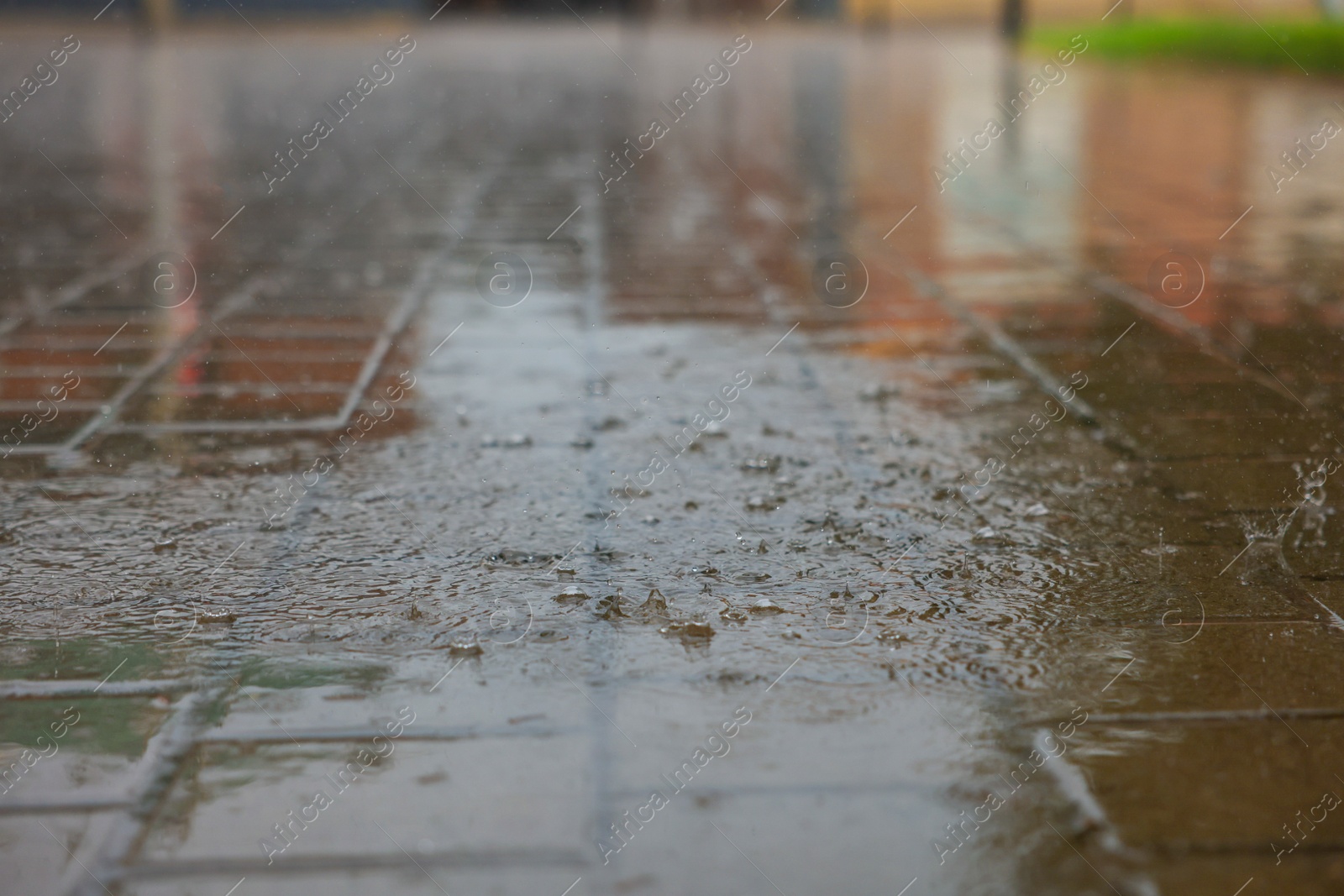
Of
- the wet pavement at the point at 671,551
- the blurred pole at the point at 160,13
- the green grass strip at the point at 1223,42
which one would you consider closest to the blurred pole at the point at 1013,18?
the green grass strip at the point at 1223,42

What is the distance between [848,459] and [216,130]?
9.32 metres

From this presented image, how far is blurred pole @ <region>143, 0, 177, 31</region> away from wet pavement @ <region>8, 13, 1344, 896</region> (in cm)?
2211

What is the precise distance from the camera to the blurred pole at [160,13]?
2756cm

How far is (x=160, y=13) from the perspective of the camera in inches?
1106

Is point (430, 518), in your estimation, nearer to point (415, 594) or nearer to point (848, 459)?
point (415, 594)

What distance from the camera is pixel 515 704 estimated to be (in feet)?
7.91

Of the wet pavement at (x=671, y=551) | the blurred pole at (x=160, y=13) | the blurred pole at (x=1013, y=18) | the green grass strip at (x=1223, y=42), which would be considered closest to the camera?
the wet pavement at (x=671, y=551)

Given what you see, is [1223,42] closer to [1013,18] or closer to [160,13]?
[1013,18]

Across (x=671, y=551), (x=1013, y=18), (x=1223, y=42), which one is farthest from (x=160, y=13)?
(x=671, y=551)

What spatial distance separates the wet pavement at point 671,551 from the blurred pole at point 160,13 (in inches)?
871

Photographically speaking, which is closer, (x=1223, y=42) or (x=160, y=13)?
(x=1223, y=42)

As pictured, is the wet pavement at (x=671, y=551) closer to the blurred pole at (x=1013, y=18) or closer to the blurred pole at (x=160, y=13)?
the blurred pole at (x=1013, y=18)

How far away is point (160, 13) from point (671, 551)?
2828 cm

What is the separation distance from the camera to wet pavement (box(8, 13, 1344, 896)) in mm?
2062
